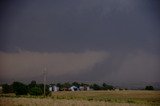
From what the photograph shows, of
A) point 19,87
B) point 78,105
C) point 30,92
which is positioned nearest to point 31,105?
point 78,105

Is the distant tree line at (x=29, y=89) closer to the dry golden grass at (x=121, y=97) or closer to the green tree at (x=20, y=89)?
the green tree at (x=20, y=89)

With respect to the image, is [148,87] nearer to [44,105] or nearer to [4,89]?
[4,89]

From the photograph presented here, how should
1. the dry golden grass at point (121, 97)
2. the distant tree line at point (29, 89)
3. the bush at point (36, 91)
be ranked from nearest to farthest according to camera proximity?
the dry golden grass at point (121, 97) < the bush at point (36, 91) < the distant tree line at point (29, 89)

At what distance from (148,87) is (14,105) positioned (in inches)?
2702

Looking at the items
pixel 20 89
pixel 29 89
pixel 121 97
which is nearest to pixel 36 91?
pixel 29 89

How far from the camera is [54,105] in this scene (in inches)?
816

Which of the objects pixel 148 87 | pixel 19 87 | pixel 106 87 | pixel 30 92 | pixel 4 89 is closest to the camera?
pixel 30 92

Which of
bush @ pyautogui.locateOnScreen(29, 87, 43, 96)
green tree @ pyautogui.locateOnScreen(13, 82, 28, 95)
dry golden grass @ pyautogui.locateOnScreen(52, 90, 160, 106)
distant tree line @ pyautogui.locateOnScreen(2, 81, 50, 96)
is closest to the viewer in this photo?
dry golden grass @ pyautogui.locateOnScreen(52, 90, 160, 106)

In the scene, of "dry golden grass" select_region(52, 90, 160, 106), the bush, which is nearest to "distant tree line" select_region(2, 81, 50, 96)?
the bush

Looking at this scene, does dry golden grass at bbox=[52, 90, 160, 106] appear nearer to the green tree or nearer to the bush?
→ the bush

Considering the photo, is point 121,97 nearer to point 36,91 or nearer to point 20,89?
point 36,91

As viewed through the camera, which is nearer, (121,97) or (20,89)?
(121,97)

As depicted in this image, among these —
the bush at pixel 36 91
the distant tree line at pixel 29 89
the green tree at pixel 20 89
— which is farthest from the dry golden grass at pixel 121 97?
the green tree at pixel 20 89

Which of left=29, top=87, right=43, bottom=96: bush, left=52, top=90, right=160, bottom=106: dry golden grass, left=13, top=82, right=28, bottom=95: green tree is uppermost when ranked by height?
left=13, top=82, right=28, bottom=95: green tree
